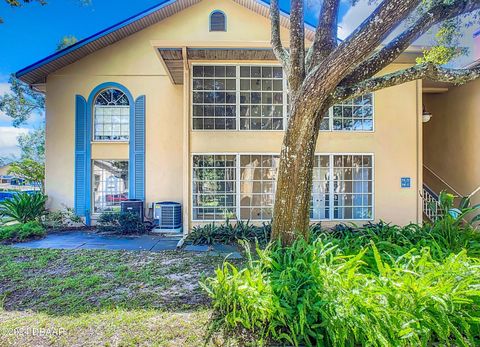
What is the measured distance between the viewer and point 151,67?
Answer: 30.6 ft

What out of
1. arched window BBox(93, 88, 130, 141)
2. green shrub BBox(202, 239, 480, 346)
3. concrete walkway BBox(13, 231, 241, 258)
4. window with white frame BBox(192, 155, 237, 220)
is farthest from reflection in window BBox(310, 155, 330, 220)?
arched window BBox(93, 88, 130, 141)

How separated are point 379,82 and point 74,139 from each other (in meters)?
9.36

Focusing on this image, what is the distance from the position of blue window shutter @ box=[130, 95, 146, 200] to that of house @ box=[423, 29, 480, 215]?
10111 millimetres

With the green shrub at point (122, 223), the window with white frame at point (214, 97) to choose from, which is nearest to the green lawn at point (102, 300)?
the green shrub at point (122, 223)

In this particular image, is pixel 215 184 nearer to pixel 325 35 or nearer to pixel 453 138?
pixel 325 35

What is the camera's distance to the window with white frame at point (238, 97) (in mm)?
8070

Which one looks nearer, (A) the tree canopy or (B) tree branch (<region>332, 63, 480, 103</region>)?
(A) the tree canopy

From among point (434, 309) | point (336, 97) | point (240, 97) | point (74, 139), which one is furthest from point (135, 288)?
point (74, 139)

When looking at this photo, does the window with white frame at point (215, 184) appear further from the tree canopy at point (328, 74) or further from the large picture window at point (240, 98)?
the tree canopy at point (328, 74)

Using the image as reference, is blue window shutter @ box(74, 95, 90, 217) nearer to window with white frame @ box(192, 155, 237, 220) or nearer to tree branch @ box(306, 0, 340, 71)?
window with white frame @ box(192, 155, 237, 220)

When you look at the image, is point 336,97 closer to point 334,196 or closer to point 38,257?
point 334,196

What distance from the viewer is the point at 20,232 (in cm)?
705

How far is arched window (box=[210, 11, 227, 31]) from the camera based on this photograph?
918 centimetres

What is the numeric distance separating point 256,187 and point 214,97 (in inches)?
119
